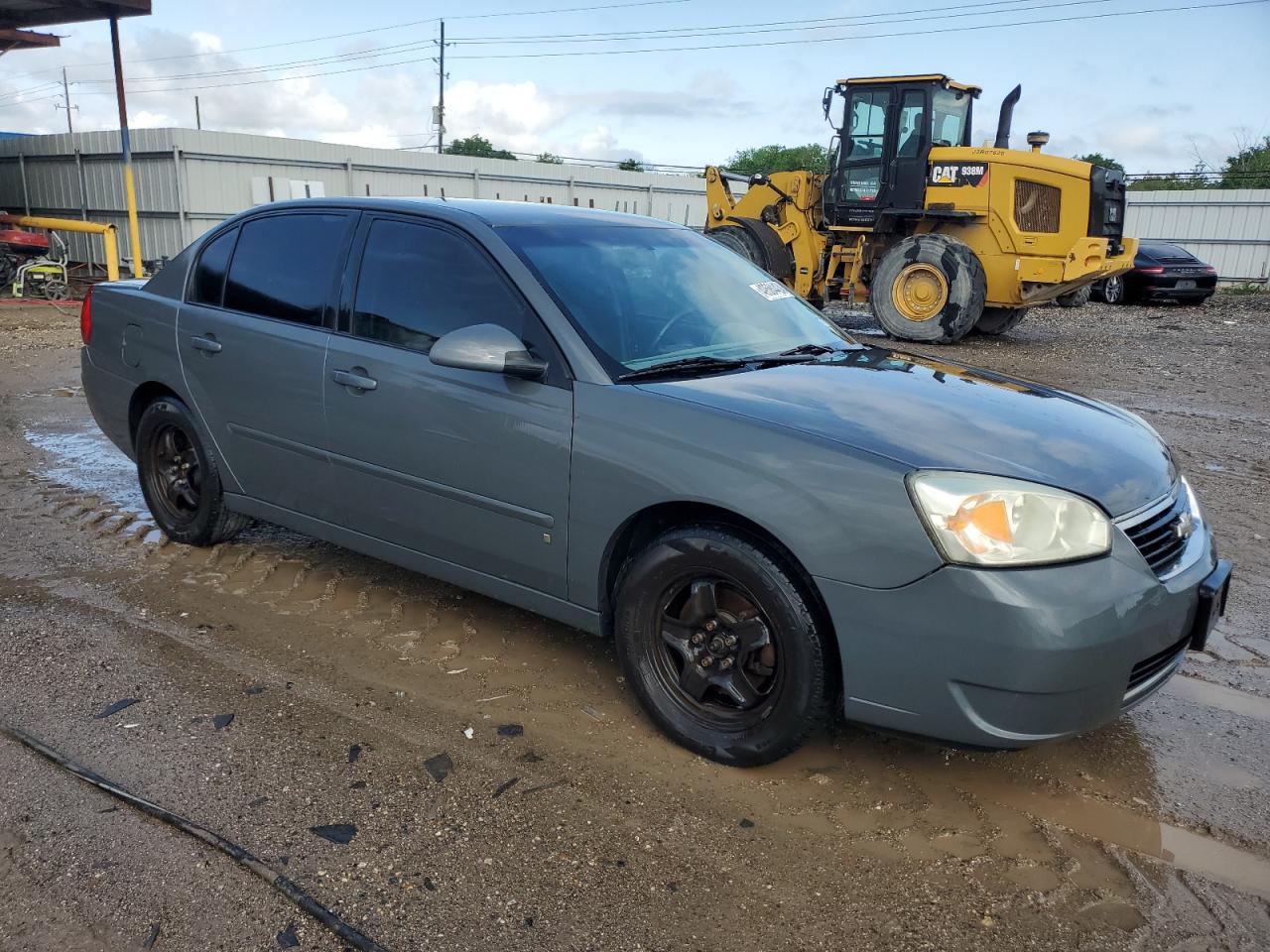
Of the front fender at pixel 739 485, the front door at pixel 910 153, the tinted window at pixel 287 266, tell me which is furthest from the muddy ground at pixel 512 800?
the front door at pixel 910 153

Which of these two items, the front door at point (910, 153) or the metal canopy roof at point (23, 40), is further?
the metal canopy roof at point (23, 40)

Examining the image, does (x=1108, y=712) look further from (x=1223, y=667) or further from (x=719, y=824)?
(x=1223, y=667)

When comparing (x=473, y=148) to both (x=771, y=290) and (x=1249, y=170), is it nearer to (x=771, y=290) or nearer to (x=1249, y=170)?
(x=1249, y=170)

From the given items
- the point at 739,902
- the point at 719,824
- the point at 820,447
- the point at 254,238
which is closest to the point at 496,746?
the point at 719,824

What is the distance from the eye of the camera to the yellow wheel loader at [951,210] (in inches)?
516

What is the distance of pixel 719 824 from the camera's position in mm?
2785

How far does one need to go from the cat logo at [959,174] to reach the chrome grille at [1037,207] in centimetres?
54

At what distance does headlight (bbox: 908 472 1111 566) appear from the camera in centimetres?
254

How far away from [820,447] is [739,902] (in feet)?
3.88

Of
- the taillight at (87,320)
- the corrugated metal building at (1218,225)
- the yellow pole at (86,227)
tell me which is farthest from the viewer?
the corrugated metal building at (1218,225)

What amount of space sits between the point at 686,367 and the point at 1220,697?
2240mm

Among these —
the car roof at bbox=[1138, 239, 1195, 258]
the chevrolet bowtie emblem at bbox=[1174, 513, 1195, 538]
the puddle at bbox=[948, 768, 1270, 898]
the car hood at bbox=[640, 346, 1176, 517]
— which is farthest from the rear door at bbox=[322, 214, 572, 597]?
the car roof at bbox=[1138, 239, 1195, 258]

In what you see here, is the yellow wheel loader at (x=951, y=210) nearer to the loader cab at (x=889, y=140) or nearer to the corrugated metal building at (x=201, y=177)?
the loader cab at (x=889, y=140)

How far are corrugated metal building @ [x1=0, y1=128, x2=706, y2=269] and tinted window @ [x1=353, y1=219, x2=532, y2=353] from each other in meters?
15.7
